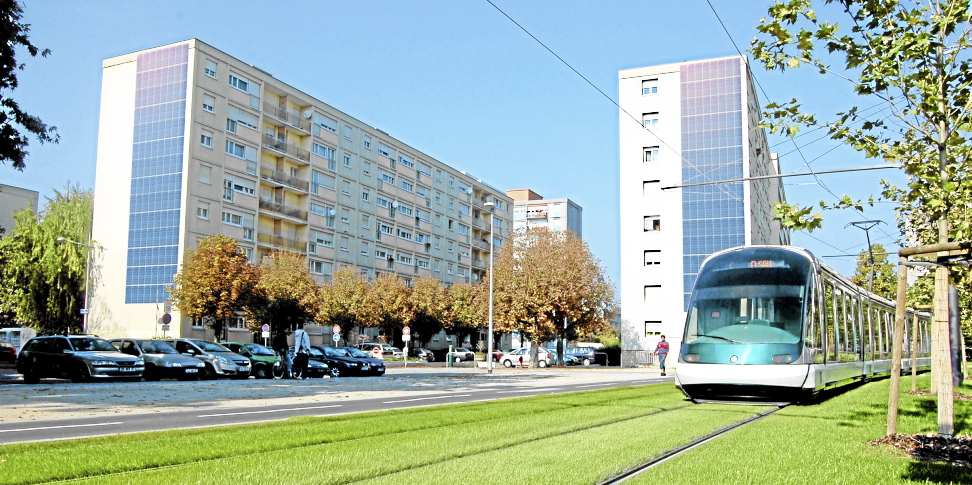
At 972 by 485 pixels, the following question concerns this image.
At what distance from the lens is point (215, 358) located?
29.6 m

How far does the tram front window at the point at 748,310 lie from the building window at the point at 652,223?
44.9 meters

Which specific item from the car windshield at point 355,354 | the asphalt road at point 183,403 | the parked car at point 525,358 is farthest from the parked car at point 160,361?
the parked car at point 525,358

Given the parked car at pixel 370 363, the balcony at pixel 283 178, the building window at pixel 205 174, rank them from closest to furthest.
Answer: the parked car at pixel 370 363 → the building window at pixel 205 174 → the balcony at pixel 283 178

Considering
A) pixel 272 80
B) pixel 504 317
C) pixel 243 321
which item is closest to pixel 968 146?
pixel 504 317

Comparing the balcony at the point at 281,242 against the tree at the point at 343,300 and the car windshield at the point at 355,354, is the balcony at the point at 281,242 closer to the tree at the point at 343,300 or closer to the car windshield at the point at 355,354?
the tree at the point at 343,300

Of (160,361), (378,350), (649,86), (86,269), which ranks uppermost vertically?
(649,86)

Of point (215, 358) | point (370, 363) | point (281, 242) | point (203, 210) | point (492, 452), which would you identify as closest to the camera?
point (492, 452)

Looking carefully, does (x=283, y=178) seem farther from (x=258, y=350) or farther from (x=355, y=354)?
(x=258, y=350)

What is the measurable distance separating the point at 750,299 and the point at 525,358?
136 ft

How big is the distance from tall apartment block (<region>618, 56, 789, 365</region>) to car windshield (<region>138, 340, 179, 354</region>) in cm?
3640

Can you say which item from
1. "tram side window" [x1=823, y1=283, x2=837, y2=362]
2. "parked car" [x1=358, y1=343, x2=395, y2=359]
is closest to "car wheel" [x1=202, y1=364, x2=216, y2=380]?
"tram side window" [x1=823, y1=283, x2=837, y2=362]

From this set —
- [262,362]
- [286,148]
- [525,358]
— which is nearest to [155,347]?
[262,362]

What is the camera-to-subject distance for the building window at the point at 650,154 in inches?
2391

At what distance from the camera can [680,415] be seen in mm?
13156
